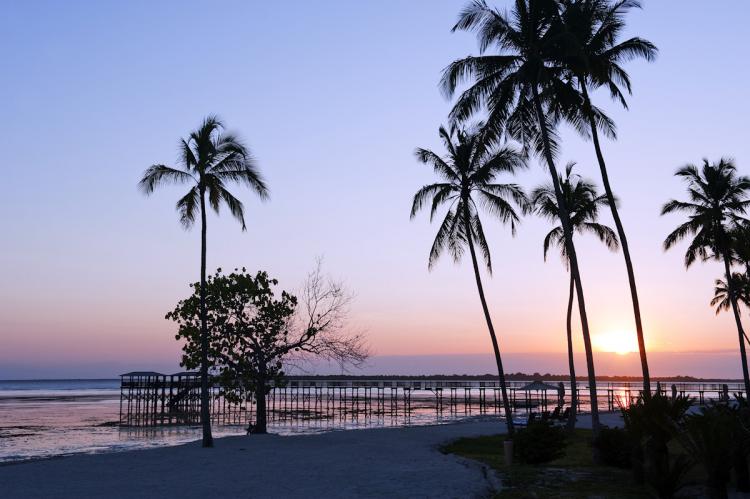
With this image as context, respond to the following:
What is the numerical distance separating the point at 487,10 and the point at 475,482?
1608 centimetres

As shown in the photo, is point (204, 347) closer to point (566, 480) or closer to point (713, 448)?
point (566, 480)

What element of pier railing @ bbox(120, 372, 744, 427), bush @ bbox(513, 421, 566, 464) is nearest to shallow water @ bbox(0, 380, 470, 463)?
pier railing @ bbox(120, 372, 744, 427)

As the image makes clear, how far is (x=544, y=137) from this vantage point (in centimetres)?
2392

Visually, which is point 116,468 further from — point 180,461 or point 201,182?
point 201,182

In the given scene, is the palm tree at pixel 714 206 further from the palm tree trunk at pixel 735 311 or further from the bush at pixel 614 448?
the bush at pixel 614 448

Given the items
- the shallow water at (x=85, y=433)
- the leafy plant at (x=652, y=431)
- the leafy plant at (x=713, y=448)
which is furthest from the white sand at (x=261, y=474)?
the shallow water at (x=85, y=433)

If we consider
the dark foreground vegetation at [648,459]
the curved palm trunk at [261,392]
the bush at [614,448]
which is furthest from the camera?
the curved palm trunk at [261,392]

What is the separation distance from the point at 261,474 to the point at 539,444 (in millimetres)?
7886

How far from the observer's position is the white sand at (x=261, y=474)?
1576 cm

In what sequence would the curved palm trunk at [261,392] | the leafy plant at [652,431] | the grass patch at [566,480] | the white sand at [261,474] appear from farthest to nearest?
the curved palm trunk at [261,392], the white sand at [261,474], the grass patch at [566,480], the leafy plant at [652,431]

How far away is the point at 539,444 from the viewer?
64.2 feet

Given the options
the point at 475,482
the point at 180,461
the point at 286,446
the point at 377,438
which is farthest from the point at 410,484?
the point at 377,438

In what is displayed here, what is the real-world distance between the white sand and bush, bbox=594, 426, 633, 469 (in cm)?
341

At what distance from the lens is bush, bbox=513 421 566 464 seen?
19562mm
